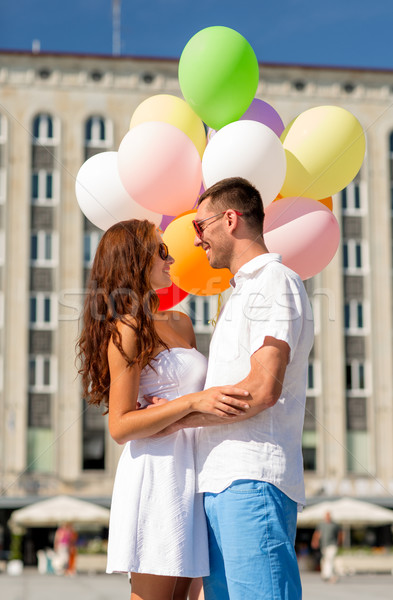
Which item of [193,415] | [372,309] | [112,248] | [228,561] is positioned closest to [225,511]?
[228,561]

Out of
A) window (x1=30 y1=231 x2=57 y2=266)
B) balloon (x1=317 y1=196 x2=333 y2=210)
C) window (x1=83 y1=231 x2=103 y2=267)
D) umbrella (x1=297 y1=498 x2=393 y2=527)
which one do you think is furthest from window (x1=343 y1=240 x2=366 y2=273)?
balloon (x1=317 y1=196 x2=333 y2=210)

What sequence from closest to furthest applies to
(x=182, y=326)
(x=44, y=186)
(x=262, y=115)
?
(x=182, y=326) → (x=262, y=115) → (x=44, y=186)

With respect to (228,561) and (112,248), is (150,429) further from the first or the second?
(112,248)

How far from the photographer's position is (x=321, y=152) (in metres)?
4.63

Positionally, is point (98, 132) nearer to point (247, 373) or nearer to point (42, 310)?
point (42, 310)

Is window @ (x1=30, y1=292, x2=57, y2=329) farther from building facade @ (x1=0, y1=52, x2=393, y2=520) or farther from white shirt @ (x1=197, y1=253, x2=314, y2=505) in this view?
white shirt @ (x1=197, y1=253, x2=314, y2=505)

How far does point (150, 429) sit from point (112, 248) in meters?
0.84

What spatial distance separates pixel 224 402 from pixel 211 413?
0.09 metres

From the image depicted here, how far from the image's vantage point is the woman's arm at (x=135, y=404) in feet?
10.0

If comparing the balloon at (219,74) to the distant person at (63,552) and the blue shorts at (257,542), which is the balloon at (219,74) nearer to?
the blue shorts at (257,542)

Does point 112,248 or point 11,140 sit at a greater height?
point 11,140

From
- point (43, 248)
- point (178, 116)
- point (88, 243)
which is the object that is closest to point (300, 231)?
point (178, 116)

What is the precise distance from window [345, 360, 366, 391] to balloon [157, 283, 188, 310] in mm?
32506

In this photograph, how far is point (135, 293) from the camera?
3.45m
